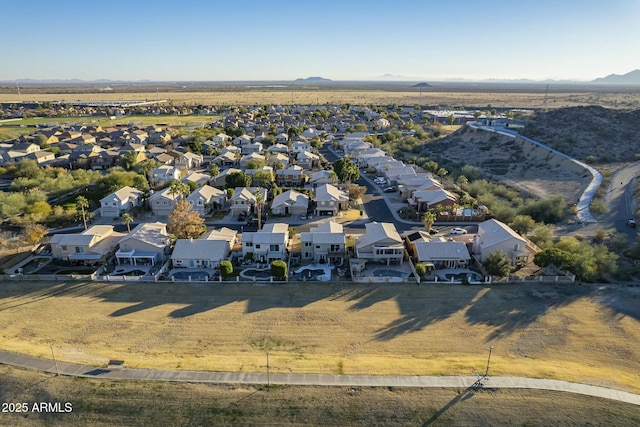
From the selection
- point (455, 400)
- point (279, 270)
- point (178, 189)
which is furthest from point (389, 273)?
point (178, 189)

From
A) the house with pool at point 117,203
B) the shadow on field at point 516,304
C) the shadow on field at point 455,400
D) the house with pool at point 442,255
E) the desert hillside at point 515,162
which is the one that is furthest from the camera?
the desert hillside at point 515,162

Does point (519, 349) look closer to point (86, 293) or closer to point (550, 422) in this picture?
point (550, 422)

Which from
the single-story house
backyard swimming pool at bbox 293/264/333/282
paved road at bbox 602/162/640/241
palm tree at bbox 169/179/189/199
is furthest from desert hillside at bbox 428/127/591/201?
palm tree at bbox 169/179/189/199

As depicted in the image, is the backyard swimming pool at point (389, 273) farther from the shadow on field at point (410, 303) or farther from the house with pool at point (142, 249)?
the house with pool at point (142, 249)

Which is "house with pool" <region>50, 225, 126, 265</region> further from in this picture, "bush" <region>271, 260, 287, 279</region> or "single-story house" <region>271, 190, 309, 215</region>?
"single-story house" <region>271, 190, 309, 215</region>

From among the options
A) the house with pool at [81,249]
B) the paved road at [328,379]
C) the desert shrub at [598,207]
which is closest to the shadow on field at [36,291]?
the house with pool at [81,249]

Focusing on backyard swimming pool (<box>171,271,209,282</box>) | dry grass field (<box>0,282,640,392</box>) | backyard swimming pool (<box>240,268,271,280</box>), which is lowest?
dry grass field (<box>0,282,640,392</box>)
